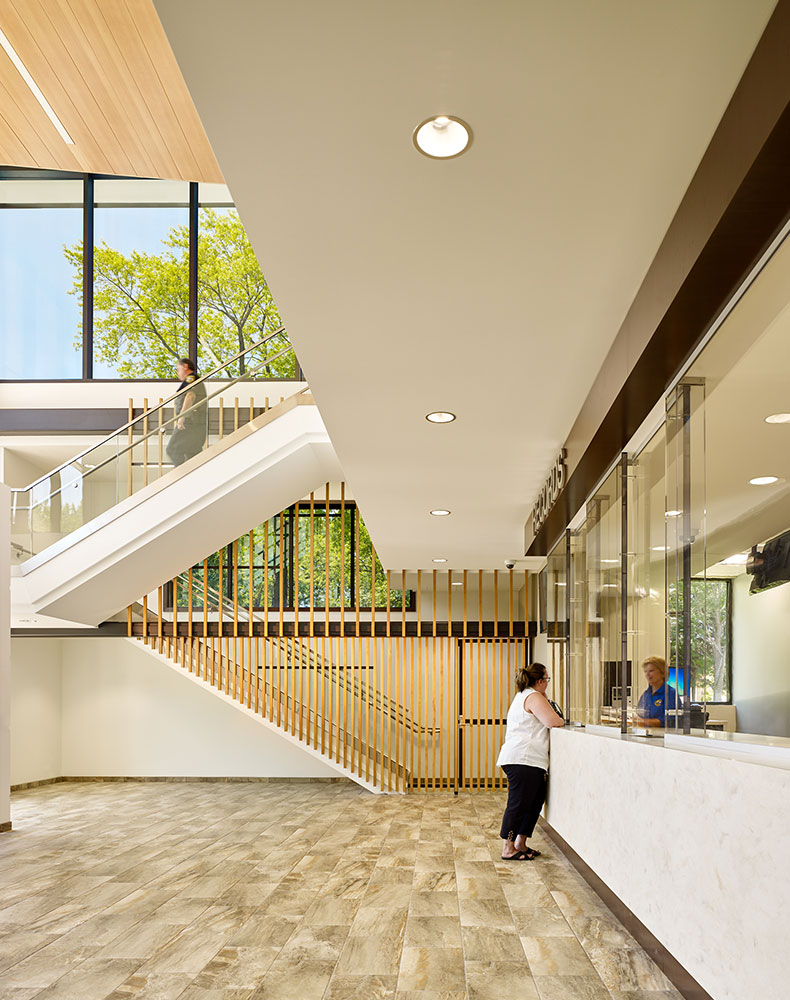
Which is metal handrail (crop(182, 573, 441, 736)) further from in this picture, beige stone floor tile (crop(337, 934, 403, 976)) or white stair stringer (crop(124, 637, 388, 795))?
beige stone floor tile (crop(337, 934, 403, 976))

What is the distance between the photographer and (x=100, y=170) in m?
8.55

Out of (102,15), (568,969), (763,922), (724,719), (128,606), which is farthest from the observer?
(128,606)

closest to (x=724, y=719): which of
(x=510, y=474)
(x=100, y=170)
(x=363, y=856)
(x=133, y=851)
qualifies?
(x=510, y=474)

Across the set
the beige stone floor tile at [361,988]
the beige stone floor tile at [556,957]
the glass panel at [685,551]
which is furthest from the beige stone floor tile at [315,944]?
the glass panel at [685,551]

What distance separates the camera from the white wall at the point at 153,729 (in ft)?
42.2

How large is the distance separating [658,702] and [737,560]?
54.4 inches

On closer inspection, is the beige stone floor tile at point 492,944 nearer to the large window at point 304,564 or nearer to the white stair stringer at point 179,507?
the white stair stringer at point 179,507

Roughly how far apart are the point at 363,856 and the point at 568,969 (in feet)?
10.7

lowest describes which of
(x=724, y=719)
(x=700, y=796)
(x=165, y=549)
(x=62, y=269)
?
(x=700, y=796)

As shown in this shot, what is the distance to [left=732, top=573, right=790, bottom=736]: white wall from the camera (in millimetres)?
2447

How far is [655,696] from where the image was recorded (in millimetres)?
4086

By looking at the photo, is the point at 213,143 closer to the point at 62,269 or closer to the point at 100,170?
the point at 100,170

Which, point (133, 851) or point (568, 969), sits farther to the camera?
point (133, 851)

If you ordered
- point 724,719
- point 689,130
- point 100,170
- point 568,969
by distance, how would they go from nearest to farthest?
point 689,130 < point 724,719 < point 568,969 < point 100,170
